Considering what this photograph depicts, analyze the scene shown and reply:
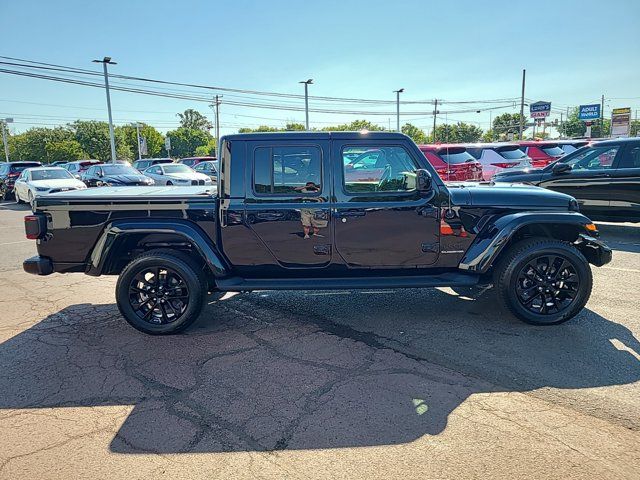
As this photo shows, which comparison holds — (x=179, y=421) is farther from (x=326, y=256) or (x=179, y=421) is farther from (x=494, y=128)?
(x=494, y=128)

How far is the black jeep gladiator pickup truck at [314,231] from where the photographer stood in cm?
430

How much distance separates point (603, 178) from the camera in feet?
27.3

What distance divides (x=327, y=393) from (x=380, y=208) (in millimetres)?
1882

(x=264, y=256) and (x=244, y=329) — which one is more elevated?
(x=264, y=256)

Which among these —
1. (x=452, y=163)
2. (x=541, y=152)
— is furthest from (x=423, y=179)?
(x=541, y=152)

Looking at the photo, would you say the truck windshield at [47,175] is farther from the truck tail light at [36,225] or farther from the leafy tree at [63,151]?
the leafy tree at [63,151]

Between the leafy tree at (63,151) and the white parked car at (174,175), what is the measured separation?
53293mm

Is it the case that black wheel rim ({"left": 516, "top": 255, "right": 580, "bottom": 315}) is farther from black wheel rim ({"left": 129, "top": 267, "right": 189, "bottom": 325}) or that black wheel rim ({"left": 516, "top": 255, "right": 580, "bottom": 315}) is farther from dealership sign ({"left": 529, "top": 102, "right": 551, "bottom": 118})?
dealership sign ({"left": 529, "top": 102, "right": 551, "bottom": 118})

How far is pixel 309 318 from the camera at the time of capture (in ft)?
15.7

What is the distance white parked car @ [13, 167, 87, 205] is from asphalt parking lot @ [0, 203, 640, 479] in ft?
40.7

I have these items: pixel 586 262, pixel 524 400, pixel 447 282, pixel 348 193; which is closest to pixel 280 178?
pixel 348 193

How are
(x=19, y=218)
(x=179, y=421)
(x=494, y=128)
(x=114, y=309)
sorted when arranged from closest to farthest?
(x=179, y=421) → (x=114, y=309) → (x=19, y=218) → (x=494, y=128)

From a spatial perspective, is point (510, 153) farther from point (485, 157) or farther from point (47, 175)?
point (47, 175)

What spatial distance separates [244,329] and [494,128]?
107 metres
